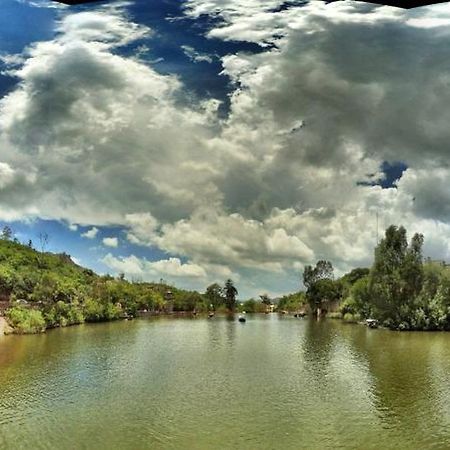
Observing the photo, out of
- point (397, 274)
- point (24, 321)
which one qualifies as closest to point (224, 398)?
point (24, 321)

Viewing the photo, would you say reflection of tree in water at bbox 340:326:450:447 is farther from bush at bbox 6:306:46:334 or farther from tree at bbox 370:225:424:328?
bush at bbox 6:306:46:334

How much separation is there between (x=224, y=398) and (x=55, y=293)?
25798 mm

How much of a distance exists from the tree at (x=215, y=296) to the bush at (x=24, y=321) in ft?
110

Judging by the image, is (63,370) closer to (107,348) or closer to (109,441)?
(107,348)

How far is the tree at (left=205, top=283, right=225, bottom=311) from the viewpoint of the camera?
204ft

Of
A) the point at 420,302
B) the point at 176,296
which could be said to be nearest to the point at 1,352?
the point at 420,302

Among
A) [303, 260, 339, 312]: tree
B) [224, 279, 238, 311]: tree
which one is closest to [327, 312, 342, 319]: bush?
[303, 260, 339, 312]: tree

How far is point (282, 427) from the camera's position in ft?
32.4

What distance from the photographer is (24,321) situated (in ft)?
90.8

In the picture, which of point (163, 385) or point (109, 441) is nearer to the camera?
point (109, 441)

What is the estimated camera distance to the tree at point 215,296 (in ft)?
204

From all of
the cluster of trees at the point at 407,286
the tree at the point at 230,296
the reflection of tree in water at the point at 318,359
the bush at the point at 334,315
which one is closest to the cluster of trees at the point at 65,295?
the tree at the point at 230,296

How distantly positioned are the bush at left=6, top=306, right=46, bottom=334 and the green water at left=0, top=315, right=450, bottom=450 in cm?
587

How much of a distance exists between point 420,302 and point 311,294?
23.7 m
